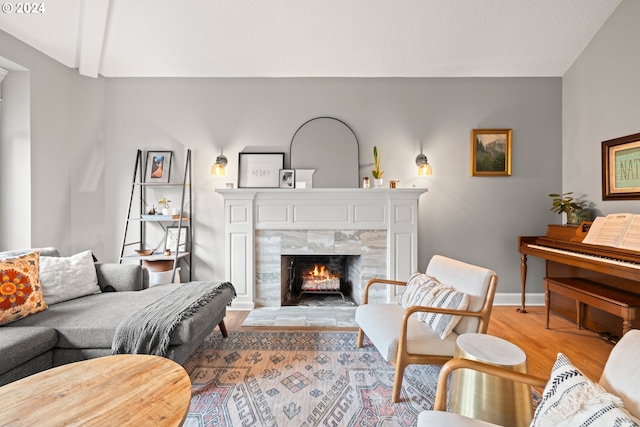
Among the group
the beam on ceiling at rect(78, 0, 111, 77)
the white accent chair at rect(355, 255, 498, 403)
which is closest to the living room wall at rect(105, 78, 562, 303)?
the beam on ceiling at rect(78, 0, 111, 77)

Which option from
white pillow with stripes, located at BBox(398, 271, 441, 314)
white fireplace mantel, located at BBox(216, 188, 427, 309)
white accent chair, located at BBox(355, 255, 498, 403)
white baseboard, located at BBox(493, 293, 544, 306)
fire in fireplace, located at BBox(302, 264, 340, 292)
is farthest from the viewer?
fire in fireplace, located at BBox(302, 264, 340, 292)

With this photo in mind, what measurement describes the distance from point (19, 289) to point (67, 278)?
40 cm

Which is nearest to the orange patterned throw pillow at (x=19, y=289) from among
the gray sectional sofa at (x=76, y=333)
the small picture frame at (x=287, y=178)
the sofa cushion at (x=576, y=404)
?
the gray sectional sofa at (x=76, y=333)

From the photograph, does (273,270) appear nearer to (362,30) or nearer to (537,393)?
(537,393)

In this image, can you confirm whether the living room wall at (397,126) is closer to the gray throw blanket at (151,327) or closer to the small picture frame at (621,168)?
the small picture frame at (621,168)

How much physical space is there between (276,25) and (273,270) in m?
2.77

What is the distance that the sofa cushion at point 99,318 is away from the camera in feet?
5.99

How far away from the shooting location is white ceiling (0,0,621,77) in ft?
9.58

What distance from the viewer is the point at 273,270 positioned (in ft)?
11.6

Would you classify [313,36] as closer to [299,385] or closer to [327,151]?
[327,151]

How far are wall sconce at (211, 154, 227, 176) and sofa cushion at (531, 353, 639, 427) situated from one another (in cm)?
348

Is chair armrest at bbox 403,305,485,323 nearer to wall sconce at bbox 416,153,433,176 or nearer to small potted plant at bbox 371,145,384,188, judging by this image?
small potted plant at bbox 371,145,384,188

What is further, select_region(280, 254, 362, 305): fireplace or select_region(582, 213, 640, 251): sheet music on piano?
select_region(280, 254, 362, 305): fireplace

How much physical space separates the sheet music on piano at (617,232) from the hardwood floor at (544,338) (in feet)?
3.01
